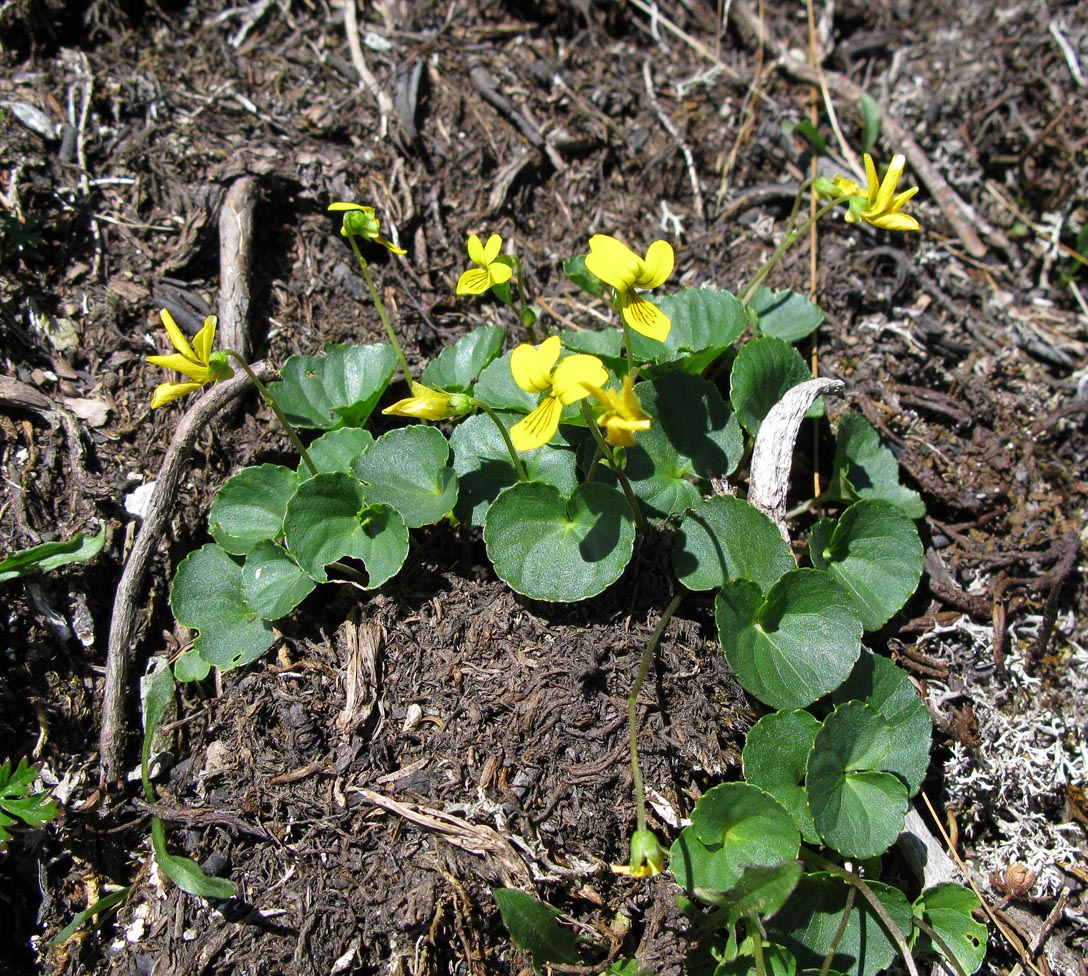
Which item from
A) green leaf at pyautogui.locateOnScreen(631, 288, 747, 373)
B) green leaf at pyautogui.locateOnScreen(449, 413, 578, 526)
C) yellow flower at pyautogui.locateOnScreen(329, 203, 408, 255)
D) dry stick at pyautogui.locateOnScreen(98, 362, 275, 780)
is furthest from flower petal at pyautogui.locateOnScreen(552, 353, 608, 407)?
dry stick at pyautogui.locateOnScreen(98, 362, 275, 780)

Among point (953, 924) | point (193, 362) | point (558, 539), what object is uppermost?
point (193, 362)

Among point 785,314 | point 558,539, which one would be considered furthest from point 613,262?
point 785,314

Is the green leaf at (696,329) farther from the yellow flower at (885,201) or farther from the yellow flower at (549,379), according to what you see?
the yellow flower at (549,379)

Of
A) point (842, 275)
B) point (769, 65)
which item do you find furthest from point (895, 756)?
point (769, 65)

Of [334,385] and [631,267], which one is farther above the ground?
[631,267]

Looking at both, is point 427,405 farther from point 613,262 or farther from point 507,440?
point 613,262

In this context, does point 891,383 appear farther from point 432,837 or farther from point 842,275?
point 432,837
